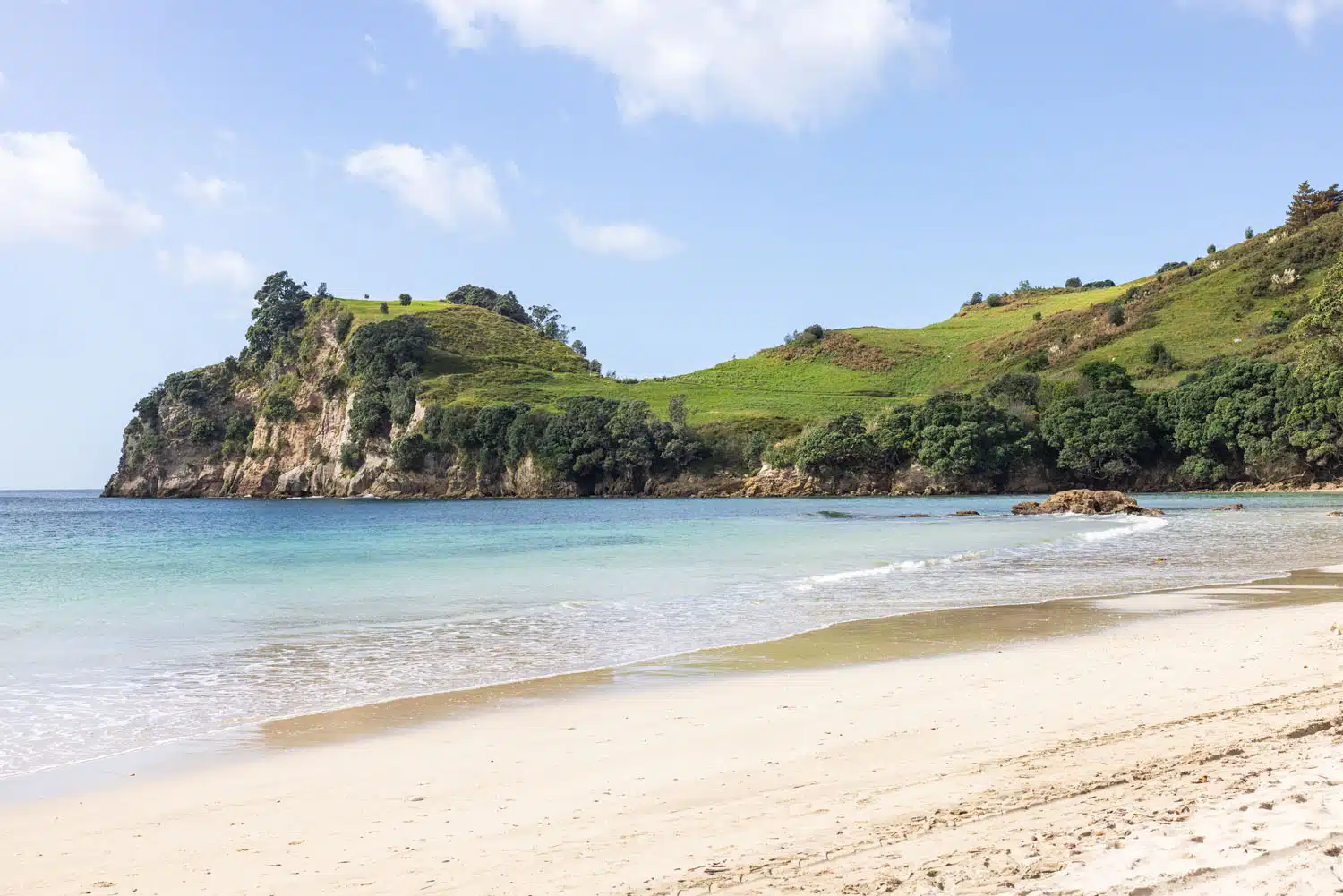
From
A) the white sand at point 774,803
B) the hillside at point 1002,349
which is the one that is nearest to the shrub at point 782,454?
→ the hillside at point 1002,349

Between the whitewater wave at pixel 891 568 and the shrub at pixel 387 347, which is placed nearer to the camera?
the whitewater wave at pixel 891 568

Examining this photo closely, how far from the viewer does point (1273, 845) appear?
4016 mm

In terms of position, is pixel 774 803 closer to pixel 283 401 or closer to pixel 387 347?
pixel 387 347

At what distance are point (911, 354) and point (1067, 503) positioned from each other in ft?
256

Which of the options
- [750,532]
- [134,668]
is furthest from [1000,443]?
[134,668]

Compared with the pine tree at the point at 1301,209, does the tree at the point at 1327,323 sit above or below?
below

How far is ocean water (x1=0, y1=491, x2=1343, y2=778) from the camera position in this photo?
10.1 m

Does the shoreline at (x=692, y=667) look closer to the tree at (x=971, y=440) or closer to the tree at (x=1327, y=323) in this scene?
the tree at (x=1327, y=323)

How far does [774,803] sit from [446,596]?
1433 cm

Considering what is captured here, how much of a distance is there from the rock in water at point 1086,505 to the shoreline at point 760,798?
4301 cm

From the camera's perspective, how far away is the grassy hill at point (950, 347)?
95.3 meters

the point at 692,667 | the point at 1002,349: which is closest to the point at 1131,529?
the point at 692,667

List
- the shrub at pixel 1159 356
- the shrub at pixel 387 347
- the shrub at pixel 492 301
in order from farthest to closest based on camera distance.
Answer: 1. the shrub at pixel 492 301
2. the shrub at pixel 387 347
3. the shrub at pixel 1159 356

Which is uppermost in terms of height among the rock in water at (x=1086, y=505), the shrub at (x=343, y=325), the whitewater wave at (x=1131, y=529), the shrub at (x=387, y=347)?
the shrub at (x=343, y=325)
